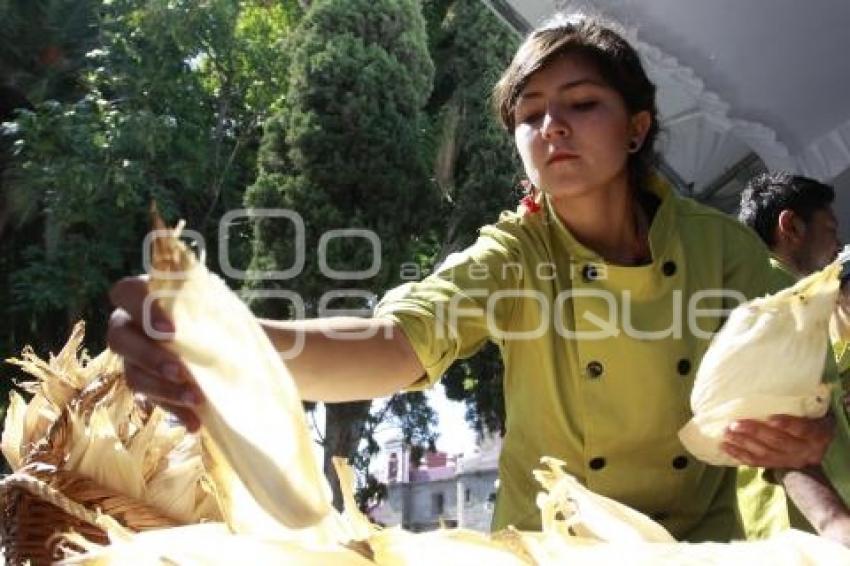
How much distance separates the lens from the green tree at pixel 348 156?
32.2 feet

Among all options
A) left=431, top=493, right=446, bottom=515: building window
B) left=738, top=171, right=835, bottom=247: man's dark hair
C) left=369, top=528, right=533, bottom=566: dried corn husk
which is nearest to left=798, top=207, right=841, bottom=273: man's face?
left=738, top=171, right=835, bottom=247: man's dark hair

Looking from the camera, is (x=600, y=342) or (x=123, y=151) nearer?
(x=600, y=342)

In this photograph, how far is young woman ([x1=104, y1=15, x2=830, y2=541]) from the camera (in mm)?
1214

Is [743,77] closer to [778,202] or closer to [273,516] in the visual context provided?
[778,202]

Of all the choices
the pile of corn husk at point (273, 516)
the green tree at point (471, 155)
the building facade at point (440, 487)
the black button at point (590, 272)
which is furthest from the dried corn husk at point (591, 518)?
the building facade at point (440, 487)

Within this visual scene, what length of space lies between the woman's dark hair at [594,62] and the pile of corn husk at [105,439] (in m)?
0.60

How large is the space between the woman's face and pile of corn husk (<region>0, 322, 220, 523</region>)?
52 cm

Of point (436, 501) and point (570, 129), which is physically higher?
point (570, 129)

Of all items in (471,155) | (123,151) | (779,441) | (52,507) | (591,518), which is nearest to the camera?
(591,518)

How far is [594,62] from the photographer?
1.33 m

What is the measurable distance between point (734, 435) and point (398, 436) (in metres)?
11.9

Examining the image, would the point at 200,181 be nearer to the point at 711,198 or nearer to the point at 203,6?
the point at 203,6

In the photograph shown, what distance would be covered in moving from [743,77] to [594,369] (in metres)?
2.95

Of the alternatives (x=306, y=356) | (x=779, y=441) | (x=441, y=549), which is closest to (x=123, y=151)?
(x=306, y=356)
